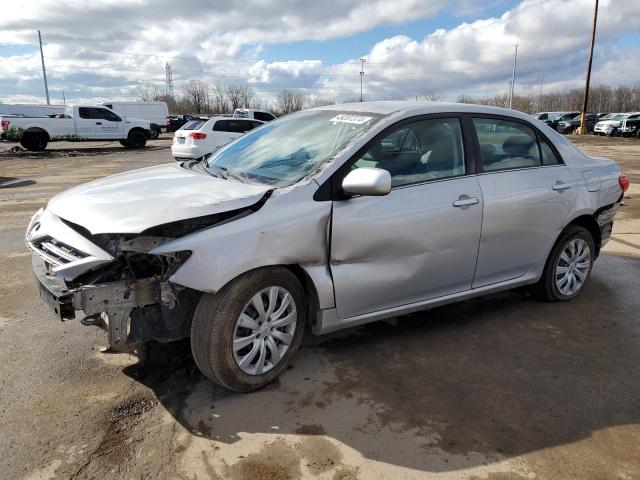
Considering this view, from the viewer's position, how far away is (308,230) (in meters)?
3.03

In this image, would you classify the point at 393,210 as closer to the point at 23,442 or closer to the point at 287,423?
the point at 287,423

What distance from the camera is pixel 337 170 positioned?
126 inches

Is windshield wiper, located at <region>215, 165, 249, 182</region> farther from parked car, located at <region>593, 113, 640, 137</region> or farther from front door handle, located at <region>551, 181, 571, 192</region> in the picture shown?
parked car, located at <region>593, 113, 640, 137</region>

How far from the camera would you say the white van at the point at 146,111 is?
115 ft

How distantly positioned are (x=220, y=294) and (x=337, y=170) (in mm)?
1040

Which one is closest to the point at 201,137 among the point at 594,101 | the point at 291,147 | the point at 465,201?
the point at 291,147

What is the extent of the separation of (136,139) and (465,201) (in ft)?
80.2

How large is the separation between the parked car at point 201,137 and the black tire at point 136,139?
1027 centimetres

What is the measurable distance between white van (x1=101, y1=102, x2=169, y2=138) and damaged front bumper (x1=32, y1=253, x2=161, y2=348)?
33.9 meters

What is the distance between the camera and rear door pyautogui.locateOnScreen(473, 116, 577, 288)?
3.84m

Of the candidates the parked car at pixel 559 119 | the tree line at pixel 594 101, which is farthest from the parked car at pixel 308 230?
the tree line at pixel 594 101

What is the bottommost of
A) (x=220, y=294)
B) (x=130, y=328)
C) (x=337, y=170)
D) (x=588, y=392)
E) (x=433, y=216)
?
(x=588, y=392)

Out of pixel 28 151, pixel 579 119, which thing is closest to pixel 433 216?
pixel 28 151

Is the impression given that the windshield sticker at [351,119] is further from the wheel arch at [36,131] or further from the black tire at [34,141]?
the black tire at [34,141]
